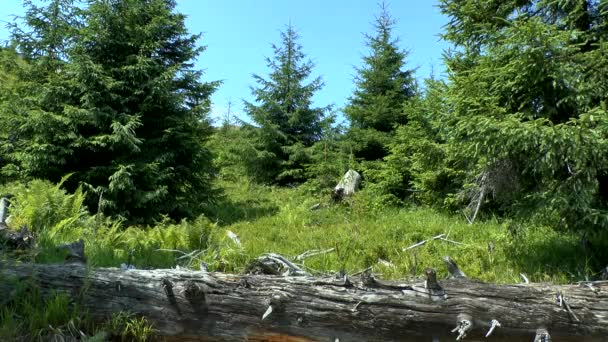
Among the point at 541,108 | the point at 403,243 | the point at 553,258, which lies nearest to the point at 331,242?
the point at 403,243

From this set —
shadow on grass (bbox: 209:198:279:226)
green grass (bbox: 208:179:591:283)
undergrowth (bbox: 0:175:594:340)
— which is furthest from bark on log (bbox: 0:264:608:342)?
shadow on grass (bbox: 209:198:279:226)

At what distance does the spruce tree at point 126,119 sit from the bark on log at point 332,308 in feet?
20.3

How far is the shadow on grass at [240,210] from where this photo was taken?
11.2m

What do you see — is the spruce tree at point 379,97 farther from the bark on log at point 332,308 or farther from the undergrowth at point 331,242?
the bark on log at point 332,308

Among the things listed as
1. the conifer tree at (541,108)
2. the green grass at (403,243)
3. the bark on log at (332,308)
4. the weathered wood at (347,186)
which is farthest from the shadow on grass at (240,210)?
the bark on log at (332,308)

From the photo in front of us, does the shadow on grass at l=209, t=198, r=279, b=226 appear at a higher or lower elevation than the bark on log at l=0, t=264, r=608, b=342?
higher

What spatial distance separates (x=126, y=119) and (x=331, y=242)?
5.77 m

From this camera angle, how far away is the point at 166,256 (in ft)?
22.6

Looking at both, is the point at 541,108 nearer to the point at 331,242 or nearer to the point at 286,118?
the point at 331,242

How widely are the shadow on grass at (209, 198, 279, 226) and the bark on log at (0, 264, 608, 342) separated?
21.9ft

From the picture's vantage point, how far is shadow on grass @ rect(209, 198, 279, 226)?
36.8 feet

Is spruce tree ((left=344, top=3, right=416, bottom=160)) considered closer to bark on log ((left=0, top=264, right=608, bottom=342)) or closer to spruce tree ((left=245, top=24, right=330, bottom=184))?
spruce tree ((left=245, top=24, right=330, bottom=184))

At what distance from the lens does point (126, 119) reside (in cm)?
1023

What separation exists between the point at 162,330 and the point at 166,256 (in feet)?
11.0
